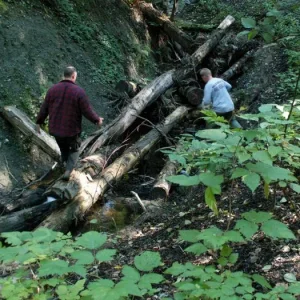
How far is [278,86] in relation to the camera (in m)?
9.62

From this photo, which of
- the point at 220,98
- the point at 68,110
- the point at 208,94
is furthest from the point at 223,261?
the point at 208,94

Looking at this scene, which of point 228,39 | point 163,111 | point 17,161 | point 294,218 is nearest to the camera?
point 294,218

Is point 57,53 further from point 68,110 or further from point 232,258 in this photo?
point 232,258

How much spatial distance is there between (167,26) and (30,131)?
731 cm

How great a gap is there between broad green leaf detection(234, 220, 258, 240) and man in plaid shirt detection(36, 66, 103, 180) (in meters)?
4.03

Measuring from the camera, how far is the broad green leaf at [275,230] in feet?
8.43

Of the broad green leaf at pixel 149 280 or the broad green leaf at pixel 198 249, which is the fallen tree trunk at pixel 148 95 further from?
the broad green leaf at pixel 149 280

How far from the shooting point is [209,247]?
9.59ft

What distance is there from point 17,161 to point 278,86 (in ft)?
20.0

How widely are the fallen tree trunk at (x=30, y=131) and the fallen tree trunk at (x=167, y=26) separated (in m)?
6.76

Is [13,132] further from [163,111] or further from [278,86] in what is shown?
[278,86]

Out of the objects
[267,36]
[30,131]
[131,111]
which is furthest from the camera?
[131,111]

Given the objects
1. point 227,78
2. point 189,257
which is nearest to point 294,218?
point 189,257

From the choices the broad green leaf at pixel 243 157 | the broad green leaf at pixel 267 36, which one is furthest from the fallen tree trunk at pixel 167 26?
the broad green leaf at pixel 243 157
